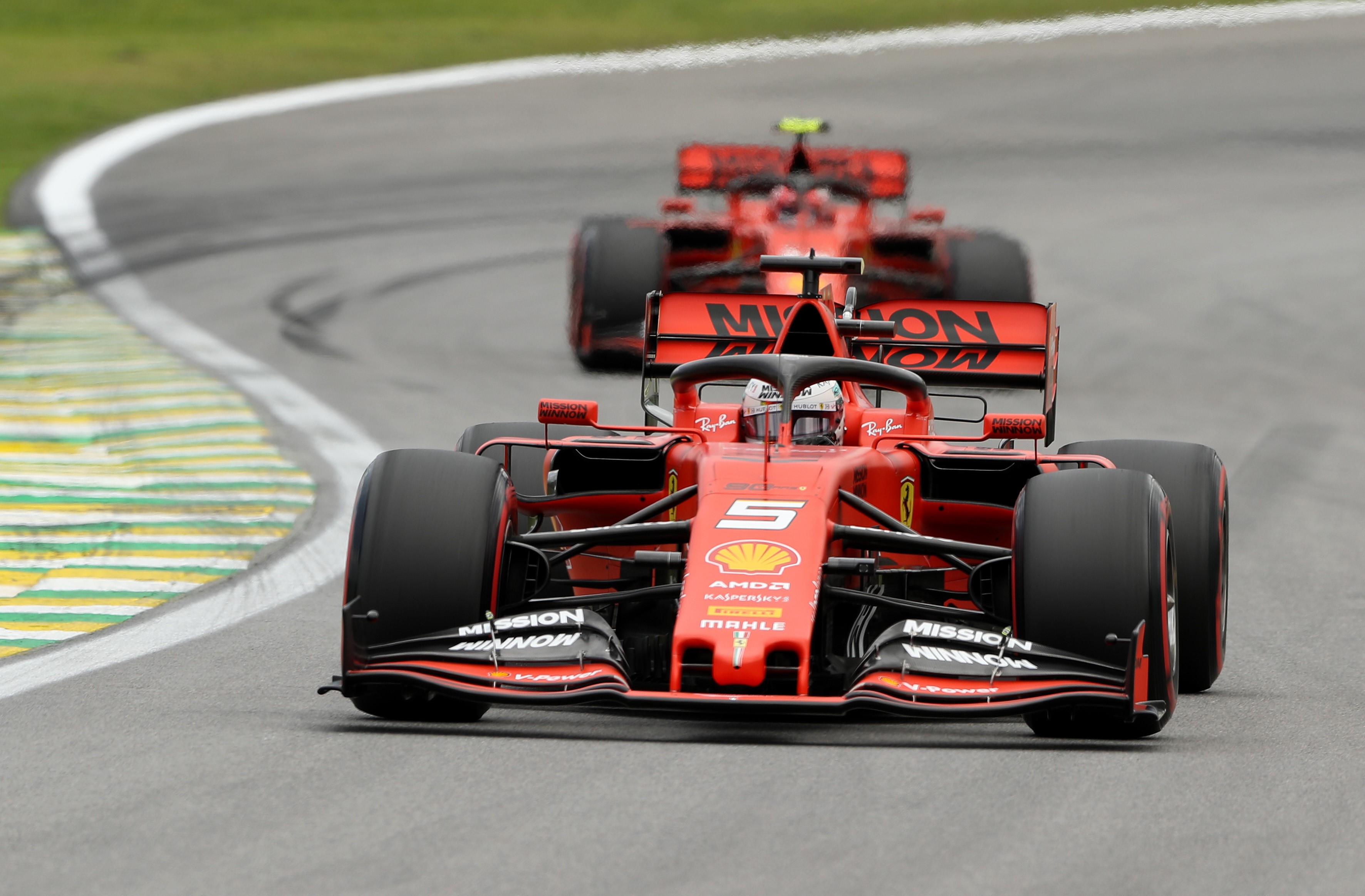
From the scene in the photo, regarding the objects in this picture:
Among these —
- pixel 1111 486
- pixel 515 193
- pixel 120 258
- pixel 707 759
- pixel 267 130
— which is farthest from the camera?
pixel 267 130

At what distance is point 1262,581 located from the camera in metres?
11.1

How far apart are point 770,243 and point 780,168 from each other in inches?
49.1

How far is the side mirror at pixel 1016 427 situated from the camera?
7848 millimetres

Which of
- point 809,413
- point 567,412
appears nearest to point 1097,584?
point 809,413

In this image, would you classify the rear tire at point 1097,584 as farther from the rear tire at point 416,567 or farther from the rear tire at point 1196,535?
the rear tire at point 416,567

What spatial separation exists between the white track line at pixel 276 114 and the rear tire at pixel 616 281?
2.51 metres

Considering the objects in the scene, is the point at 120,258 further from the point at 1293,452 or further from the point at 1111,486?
the point at 1111,486

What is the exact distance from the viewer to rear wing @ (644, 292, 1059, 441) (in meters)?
9.96

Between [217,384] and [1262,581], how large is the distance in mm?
8939

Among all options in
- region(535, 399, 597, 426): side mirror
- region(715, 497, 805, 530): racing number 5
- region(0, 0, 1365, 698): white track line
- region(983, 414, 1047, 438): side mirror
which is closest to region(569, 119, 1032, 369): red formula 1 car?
region(0, 0, 1365, 698): white track line

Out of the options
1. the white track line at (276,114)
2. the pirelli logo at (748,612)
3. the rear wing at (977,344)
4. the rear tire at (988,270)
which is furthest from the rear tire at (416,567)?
the rear tire at (988,270)

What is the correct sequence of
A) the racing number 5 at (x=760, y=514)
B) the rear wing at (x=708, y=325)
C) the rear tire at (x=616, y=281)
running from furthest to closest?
1. the rear tire at (x=616, y=281)
2. the rear wing at (x=708, y=325)
3. the racing number 5 at (x=760, y=514)

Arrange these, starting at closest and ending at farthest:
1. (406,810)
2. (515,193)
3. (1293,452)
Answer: (406,810), (1293,452), (515,193)

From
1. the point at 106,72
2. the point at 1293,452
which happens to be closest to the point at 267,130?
the point at 106,72
